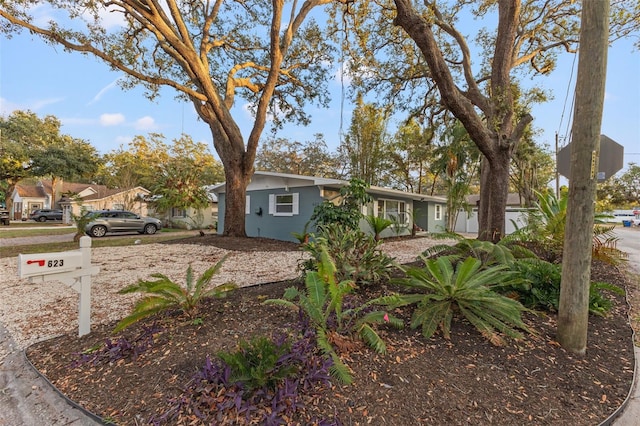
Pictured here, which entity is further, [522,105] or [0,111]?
[0,111]

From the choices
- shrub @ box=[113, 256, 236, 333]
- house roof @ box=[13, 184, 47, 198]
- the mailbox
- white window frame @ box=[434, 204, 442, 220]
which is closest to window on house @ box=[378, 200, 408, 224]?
white window frame @ box=[434, 204, 442, 220]

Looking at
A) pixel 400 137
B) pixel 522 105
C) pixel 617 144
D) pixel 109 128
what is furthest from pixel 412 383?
pixel 109 128

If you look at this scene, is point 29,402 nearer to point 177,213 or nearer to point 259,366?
point 259,366

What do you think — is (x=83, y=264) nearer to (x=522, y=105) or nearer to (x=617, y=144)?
(x=617, y=144)

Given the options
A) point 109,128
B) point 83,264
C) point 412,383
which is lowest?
point 412,383

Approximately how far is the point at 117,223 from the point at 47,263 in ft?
47.0

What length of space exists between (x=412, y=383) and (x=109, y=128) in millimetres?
21947

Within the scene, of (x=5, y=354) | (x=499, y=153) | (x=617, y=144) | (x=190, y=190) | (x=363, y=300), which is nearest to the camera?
(x=5, y=354)

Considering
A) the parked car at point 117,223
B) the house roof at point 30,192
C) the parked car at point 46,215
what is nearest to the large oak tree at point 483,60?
the parked car at point 117,223

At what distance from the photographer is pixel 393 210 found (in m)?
14.6

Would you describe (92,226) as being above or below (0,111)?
below

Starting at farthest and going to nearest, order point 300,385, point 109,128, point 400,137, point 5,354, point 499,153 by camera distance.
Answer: point 400,137 → point 109,128 → point 499,153 → point 5,354 → point 300,385

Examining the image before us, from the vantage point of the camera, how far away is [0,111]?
20.5 meters

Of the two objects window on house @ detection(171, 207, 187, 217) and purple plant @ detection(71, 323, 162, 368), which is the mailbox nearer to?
purple plant @ detection(71, 323, 162, 368)
